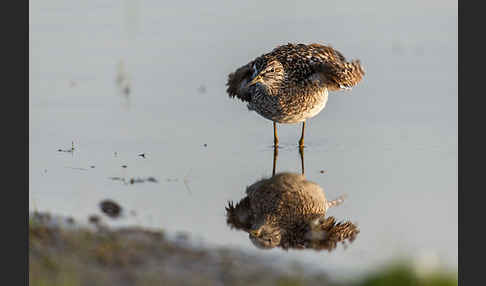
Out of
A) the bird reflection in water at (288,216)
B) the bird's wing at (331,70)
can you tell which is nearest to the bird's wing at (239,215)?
the bird reflection in water at (288,216)

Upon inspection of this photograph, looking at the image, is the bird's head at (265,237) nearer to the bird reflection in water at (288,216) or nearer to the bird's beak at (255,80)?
the bird reflection in water at (288,216)

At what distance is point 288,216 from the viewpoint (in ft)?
26.1

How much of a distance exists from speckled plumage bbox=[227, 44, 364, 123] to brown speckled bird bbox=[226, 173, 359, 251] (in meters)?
1.40

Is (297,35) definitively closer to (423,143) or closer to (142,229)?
(423,143)

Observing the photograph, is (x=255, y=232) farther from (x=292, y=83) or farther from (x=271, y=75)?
(x=292, y=83)

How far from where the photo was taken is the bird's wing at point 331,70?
33.8ft

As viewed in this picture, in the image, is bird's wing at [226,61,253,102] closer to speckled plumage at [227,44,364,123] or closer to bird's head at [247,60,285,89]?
speckled plumage at [227,44,364,123]

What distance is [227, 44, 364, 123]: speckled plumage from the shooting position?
1018 centimetres

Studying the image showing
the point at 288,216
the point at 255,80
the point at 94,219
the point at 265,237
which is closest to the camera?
the point at 265,237

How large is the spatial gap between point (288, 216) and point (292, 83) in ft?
9.28

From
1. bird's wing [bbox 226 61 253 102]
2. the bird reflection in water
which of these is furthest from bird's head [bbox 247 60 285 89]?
the bird reflection in water

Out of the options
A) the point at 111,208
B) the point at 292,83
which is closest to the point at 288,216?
the point at 111,208

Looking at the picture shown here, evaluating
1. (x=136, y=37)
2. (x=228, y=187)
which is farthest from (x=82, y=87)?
(x=228, y=187)

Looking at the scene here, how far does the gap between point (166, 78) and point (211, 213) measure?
525 centimetres
